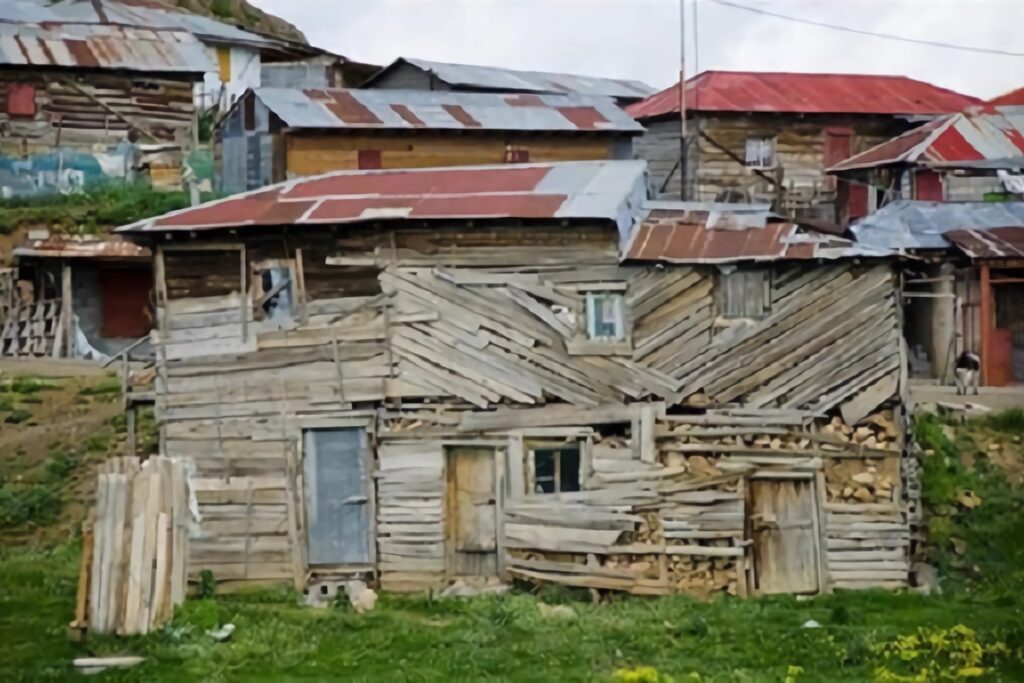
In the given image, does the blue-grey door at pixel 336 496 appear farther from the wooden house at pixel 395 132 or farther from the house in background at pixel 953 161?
the house in background at pixel 953 161

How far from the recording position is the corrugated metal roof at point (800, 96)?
113 ft

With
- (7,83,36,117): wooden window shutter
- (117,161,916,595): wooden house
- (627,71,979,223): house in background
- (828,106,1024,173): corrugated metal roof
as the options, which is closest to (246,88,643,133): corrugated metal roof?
(627,71,979,223): house in background

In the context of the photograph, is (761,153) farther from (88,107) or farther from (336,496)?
(336,496)

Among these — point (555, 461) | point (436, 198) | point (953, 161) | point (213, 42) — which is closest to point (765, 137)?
point (953, 161)

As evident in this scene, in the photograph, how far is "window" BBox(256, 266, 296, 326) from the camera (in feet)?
53.2

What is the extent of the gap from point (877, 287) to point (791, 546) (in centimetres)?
321

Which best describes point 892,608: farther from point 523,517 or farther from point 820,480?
point 523,517

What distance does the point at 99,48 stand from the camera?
32188 mm

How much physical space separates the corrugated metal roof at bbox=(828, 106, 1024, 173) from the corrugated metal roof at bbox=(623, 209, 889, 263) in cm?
1306

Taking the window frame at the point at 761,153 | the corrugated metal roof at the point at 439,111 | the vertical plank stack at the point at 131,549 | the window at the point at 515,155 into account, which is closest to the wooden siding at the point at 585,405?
the vertical plank stack at the point at 131,549

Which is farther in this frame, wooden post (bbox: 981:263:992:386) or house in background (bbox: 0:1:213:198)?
house in background (bbox: 0:1:213:198)

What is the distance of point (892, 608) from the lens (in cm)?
1477

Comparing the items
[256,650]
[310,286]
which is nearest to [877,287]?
[310,286]

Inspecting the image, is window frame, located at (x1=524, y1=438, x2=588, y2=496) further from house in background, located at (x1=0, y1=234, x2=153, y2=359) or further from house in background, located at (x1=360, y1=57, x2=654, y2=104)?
house in background, located at (x1=360, y1=57, x2=654, y2=104)
